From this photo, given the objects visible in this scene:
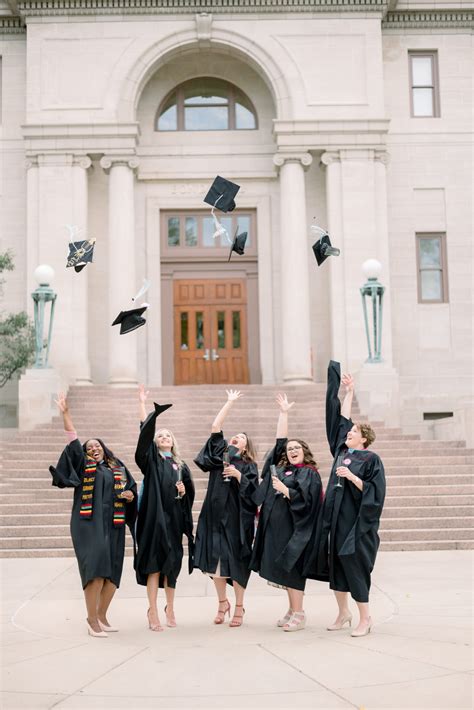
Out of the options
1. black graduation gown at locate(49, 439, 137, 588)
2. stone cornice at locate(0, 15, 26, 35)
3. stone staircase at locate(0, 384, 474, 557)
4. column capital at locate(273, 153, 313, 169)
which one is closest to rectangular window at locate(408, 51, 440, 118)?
column capital at locate(273, 153, 313, 169)

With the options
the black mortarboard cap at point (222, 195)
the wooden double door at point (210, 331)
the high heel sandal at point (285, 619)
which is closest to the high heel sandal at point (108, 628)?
the high heel sandal at point (285, 619)

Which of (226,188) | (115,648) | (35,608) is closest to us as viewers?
(115,648)

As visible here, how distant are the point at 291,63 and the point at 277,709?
62.6ft

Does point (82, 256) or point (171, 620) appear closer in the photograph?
point (171, 620)

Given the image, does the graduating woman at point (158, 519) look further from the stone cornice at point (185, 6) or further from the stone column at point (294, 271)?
the stone cornice at point (185, 6)

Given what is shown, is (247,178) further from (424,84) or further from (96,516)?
(96,516)

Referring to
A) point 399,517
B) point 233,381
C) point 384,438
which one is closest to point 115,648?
point 399,517

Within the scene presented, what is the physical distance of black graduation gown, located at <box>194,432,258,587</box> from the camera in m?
7.75

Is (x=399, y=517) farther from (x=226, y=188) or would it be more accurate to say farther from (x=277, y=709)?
(x=277, y=709)

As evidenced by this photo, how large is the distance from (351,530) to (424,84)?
1840cm

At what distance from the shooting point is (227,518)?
7.87m

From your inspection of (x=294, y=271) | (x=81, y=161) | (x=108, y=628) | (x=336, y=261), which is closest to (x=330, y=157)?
(x=336, y=261)

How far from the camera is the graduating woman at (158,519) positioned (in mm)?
7582

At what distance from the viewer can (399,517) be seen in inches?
520
